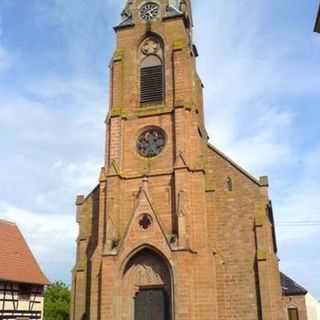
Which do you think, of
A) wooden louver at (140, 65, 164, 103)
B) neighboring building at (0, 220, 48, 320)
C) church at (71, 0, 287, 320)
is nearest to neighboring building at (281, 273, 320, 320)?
church at (71, 0, 287, 320)

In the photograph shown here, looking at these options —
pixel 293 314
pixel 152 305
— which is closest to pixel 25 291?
pixel 152 305

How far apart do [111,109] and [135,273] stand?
10.8m

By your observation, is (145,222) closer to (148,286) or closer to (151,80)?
(148,286)

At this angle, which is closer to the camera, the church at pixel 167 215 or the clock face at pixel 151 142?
the church at pixel 167 215

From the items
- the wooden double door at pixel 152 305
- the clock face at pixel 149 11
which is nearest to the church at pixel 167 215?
the wooden double door at pixel 152 305

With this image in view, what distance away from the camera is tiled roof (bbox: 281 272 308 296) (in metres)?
44.4

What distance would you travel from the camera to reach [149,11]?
34188 millimetres

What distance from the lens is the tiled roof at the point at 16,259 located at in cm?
2992

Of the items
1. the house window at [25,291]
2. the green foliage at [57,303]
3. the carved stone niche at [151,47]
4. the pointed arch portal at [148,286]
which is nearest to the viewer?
the pointed arch portal at [148,286]

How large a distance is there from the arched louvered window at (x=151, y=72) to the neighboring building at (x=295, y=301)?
79.0ft

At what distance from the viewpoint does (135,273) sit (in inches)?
1072

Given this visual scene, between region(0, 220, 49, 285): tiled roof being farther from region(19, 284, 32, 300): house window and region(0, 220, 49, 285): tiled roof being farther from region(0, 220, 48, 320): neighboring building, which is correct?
region(19, 284, 32, 300): house window

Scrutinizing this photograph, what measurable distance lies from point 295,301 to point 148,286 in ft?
74.1

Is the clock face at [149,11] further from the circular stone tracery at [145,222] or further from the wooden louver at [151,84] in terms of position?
the circular stone tracery at [145,222]
